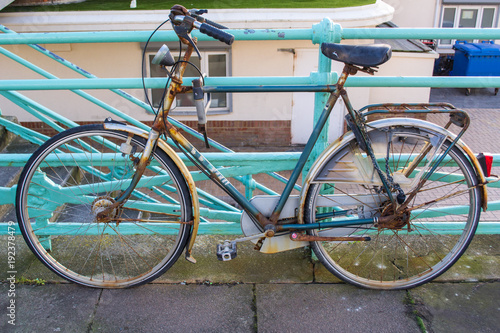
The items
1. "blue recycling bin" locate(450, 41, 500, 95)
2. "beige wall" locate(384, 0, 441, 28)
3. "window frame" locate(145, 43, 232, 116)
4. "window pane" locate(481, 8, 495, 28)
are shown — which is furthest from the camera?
"window pane" locate(481, 8, 495, 28)

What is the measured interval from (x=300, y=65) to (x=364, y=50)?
7.57 m

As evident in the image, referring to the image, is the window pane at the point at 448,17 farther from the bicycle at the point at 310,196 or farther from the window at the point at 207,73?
the bicycle at the point at 310,196

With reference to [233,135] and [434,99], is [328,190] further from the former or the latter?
[434,99]

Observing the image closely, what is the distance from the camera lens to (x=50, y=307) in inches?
105

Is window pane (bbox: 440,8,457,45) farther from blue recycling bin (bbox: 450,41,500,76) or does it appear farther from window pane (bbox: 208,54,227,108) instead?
window pane (bbox: 208,54,227,108)

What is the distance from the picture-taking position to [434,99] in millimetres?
13242

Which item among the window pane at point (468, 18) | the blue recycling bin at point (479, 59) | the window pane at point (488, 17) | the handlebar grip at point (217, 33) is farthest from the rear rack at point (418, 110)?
the window pane at point (488, 17)

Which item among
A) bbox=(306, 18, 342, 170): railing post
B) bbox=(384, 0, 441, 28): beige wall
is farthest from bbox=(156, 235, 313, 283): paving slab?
bbox=(384, 0, 441, 28): beige wall

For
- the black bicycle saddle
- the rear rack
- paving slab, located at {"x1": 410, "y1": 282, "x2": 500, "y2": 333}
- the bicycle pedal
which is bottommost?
paving slab, located at {"x1": 410, "y1": 282, "x2": 500, "y2": 333}

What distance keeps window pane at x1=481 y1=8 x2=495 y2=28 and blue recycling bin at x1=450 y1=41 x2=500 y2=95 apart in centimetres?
178

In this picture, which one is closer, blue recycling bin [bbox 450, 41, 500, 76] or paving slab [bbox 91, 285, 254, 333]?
paving slab [bbox 91, 285, 254, 333]

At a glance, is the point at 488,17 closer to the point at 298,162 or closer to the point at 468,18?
the point at 468,18

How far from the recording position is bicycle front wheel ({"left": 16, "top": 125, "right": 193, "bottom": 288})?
103 inches

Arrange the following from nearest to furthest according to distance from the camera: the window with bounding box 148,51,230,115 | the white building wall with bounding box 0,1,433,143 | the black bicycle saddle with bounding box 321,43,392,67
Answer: the black bicycle saddle with bounding box 321,43,392,67 < the white building wall with bounding box 0,1,433,143 < the window with bounding box 148,51,230,115
